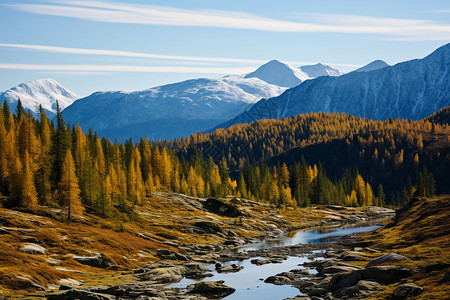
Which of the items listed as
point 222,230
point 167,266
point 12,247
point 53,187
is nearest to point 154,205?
point 222,230

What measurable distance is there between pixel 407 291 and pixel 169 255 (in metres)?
58.0

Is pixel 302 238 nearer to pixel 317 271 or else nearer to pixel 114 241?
pixel 317 271

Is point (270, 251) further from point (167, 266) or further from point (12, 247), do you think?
point (12, 247)

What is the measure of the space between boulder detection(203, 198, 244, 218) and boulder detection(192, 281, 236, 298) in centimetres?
9520

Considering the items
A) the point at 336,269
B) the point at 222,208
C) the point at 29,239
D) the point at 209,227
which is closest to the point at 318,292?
the point at 336,269

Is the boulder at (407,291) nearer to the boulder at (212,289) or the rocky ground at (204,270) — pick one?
the rocky ground at (204,270)

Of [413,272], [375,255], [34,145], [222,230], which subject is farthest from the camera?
[222,230]

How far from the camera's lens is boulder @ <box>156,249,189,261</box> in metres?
101

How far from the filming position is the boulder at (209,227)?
139 metres

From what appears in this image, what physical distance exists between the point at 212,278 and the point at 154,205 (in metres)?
78.0

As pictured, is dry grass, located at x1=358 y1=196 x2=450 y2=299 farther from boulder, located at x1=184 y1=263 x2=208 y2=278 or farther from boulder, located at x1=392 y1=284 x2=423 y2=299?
boulder, located at x1=184 y1=263 x2=208 y2=278

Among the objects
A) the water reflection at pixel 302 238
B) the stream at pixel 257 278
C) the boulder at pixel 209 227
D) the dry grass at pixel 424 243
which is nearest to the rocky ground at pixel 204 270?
the boulder at pixel 209 227

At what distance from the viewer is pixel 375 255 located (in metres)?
87.8

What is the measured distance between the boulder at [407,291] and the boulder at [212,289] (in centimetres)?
2537
